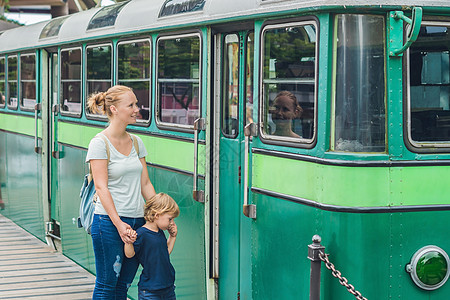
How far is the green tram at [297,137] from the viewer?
4.30 meters

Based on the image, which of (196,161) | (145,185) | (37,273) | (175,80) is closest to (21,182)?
(37,273)

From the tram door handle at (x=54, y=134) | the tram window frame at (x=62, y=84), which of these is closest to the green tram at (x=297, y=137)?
the tram window frame at (x=62, y=84)

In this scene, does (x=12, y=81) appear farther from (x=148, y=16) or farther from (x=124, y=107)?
→ (x=124, y=107)

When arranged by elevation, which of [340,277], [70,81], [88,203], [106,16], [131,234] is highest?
[106,16]

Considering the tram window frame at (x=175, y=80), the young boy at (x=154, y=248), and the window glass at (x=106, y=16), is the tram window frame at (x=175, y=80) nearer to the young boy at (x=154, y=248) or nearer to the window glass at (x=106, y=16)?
the young boy at (x=154, y=248)

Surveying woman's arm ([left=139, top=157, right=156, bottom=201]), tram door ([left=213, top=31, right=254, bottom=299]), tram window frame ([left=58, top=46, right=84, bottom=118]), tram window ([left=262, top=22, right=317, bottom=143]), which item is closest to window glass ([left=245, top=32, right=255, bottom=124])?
tram door ([left=213, top=31, right=254, bottom=299])

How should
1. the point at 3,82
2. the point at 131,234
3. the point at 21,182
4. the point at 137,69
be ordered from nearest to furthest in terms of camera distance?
the point at 131,234 → the point at 137,69 → the point at 21,182 → the point at 3,82

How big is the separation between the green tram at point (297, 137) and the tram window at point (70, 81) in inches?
59.6

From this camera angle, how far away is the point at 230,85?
548cm

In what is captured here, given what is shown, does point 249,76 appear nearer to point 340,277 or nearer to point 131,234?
point 131,234

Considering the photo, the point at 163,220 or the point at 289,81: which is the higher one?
the point at 289,81

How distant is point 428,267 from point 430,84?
990 mm

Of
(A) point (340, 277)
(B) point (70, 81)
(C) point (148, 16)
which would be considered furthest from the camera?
(B) point (70, 81)

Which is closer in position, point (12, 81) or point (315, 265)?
point (315, 265)
